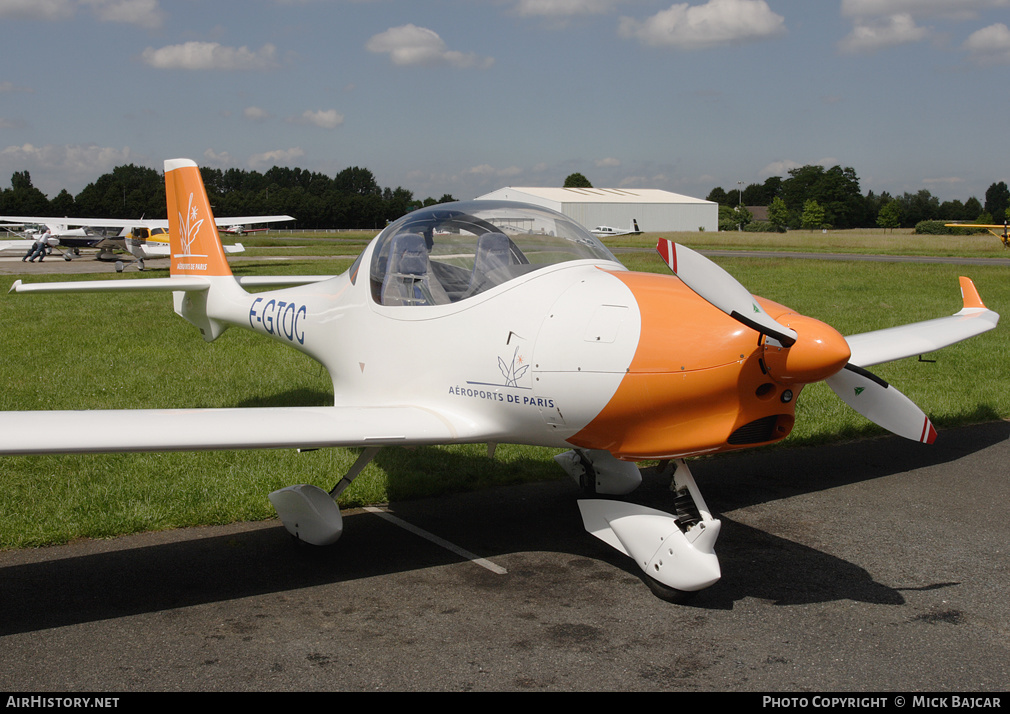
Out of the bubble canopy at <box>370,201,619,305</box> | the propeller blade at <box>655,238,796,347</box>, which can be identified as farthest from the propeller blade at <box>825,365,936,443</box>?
the bubble canopy at <box>370,201,619,305</box>

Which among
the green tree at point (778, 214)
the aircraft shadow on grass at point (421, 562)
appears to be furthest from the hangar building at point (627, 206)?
Answer: the aircraft shadow on grass at point (421, 562)

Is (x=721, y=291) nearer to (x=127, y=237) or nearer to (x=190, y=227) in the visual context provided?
(x=190, y=227)

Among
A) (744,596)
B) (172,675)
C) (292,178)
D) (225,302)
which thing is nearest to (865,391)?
(744,596)

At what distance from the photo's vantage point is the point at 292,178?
14000 cm

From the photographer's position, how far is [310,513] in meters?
5.14

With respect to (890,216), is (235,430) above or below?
below

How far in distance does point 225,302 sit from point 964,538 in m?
6.75

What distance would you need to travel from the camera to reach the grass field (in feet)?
19.4

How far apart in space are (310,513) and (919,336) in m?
6.10

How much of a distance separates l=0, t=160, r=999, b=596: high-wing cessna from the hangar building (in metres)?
72.7

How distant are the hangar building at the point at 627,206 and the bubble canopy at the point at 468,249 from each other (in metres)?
72.6

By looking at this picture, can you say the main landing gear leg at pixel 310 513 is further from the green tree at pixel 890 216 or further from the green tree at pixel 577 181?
the green tree at pixel 577 181

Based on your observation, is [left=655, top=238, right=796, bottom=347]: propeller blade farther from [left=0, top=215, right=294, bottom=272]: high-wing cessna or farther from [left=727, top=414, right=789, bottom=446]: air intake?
[left=0, top=215, right=294, bottom=272]: high-wing cessna

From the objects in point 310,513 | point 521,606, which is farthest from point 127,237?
point 521,606
